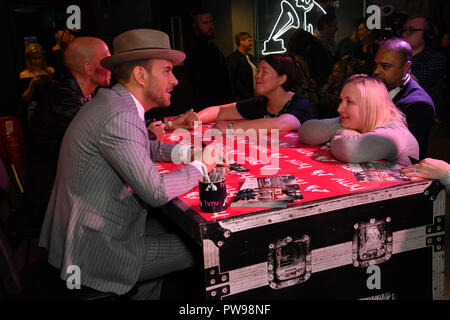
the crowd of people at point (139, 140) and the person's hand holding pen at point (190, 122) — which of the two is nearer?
the crowd of people at point (139, 140)

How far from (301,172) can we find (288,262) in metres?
0.52

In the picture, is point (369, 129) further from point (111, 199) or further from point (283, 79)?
point (111, 199)

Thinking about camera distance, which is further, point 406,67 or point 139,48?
point 406,67

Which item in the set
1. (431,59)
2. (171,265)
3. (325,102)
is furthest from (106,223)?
(325,102)

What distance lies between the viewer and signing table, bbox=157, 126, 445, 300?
144cm

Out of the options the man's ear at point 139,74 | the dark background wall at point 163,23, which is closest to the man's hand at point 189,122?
the man's ear at point 139,74

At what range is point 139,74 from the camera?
1.89 meters

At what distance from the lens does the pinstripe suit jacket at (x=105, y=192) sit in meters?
1.59

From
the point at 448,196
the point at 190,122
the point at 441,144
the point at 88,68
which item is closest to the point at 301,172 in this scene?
the point at 190,122

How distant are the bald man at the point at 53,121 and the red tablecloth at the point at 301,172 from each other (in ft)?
2.67

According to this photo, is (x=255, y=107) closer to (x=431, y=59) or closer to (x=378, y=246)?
(x=431, y=59)

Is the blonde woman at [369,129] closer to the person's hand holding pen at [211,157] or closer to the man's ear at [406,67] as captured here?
the person's hand holding pen at [211,157]

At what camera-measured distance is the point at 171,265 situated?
1.79 meters

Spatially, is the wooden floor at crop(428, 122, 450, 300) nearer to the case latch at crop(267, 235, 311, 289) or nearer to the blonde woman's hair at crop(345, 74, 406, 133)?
the blonde woman's hair at crop(345, 74, 406, 133)
